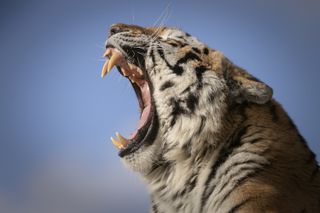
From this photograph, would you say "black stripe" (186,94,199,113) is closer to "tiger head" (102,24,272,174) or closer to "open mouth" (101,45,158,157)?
"tiger head" (102,24,272,174)

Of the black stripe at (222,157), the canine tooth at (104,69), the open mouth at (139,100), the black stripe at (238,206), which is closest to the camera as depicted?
the black stripe at (238,206)

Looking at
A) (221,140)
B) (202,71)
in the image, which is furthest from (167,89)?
(221,140)

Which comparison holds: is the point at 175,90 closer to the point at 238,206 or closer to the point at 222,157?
the point at 222,157

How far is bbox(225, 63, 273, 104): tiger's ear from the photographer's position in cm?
175

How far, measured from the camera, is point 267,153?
166 centimetres

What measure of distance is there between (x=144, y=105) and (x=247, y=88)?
0.49m

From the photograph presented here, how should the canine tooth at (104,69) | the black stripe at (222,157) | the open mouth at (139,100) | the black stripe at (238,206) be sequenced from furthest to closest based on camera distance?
the canine tooth at (104,69) < the open mouth at (139,100) < the black stripe at (222,157) < the black stripe at (238,206)

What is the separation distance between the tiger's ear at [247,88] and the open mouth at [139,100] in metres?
0.30

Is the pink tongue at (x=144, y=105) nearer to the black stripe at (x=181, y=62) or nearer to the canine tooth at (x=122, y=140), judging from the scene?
the canine tooth at (x=122, y=140)

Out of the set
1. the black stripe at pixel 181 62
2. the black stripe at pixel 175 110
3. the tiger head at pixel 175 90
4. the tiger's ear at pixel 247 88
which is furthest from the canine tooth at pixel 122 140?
the tiger's ear at pixel 247 88

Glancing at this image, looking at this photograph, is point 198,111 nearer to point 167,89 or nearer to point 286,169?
point 167,89

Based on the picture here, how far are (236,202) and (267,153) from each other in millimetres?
191

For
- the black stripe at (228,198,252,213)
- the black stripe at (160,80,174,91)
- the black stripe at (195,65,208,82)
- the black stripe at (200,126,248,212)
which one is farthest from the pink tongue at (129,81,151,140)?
the black stripe at (228,198,252,213)

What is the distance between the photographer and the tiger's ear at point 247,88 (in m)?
1.75
